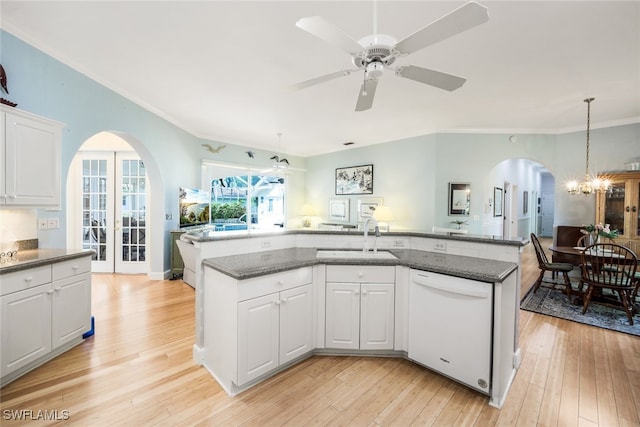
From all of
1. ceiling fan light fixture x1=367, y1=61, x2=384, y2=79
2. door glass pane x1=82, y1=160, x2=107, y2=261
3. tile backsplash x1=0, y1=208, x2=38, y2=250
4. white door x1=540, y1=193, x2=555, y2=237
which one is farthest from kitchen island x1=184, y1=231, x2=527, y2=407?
white door x1=540, y1=193, x2=555, y2=237

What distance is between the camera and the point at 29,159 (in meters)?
2.21

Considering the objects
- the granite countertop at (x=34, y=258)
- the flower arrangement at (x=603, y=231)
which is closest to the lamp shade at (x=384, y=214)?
the flower arrangement at (x=603, y=231)

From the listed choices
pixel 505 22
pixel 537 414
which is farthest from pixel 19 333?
pixel 505 22

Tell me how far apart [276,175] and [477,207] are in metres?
4.76

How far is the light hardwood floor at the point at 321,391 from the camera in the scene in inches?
65.9

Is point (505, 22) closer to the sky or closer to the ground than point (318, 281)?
closer to the sky

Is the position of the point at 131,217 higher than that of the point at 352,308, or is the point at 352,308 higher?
the point at 131,217

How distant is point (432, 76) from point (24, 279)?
327 centimetres

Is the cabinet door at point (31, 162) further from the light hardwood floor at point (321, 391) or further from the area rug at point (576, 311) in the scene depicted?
the area rug at point (576, 311)

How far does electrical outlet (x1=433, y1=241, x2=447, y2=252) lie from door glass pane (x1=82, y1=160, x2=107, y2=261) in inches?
225

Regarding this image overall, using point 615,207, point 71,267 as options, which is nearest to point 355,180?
point 615,207

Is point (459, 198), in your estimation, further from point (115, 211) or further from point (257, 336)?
point (115, 211)

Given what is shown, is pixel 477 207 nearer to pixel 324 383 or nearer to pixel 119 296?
pixel 324 383

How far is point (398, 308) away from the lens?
2.28 meters
